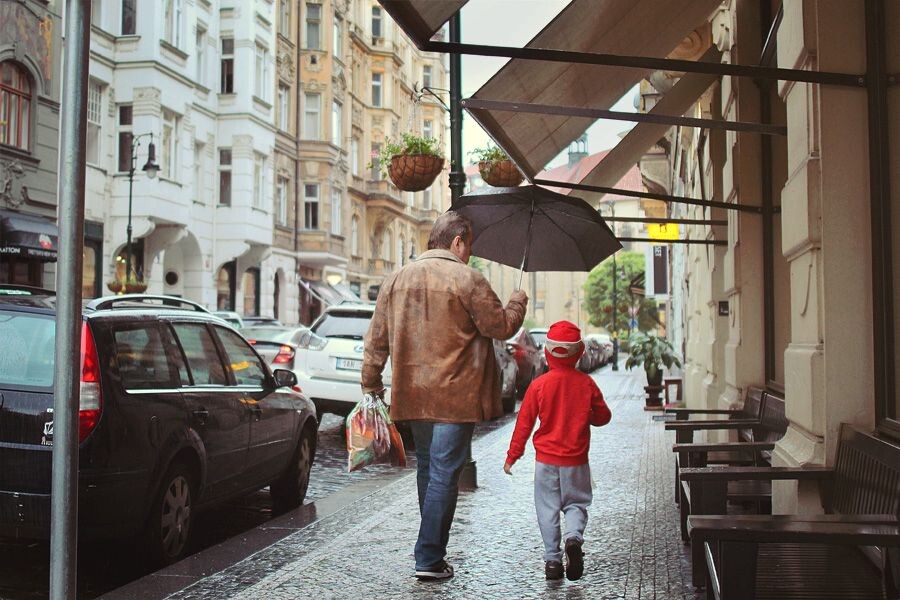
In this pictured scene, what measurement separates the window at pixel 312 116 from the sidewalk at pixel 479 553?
126ft

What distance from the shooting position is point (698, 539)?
3334 millimetres

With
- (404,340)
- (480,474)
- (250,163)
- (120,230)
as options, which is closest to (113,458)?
(404,340)

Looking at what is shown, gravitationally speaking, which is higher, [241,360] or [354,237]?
[354,237]

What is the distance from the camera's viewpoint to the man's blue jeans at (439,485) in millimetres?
5504

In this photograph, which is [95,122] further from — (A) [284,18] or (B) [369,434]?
(B) [369,434]

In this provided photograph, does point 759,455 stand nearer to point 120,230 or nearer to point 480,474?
point 480,474

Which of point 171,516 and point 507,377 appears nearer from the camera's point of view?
point 171,516

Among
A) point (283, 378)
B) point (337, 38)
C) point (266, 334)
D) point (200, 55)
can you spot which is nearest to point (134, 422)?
point (283, 378)

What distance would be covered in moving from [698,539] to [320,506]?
5.30 meters

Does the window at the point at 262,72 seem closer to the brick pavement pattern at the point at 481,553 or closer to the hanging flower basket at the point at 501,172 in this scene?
the hanging flower basket at the point at 501,172

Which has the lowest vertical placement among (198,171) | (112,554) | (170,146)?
(112,554)

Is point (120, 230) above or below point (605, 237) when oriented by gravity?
above

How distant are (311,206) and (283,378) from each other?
3819cm

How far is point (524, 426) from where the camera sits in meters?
5.59
